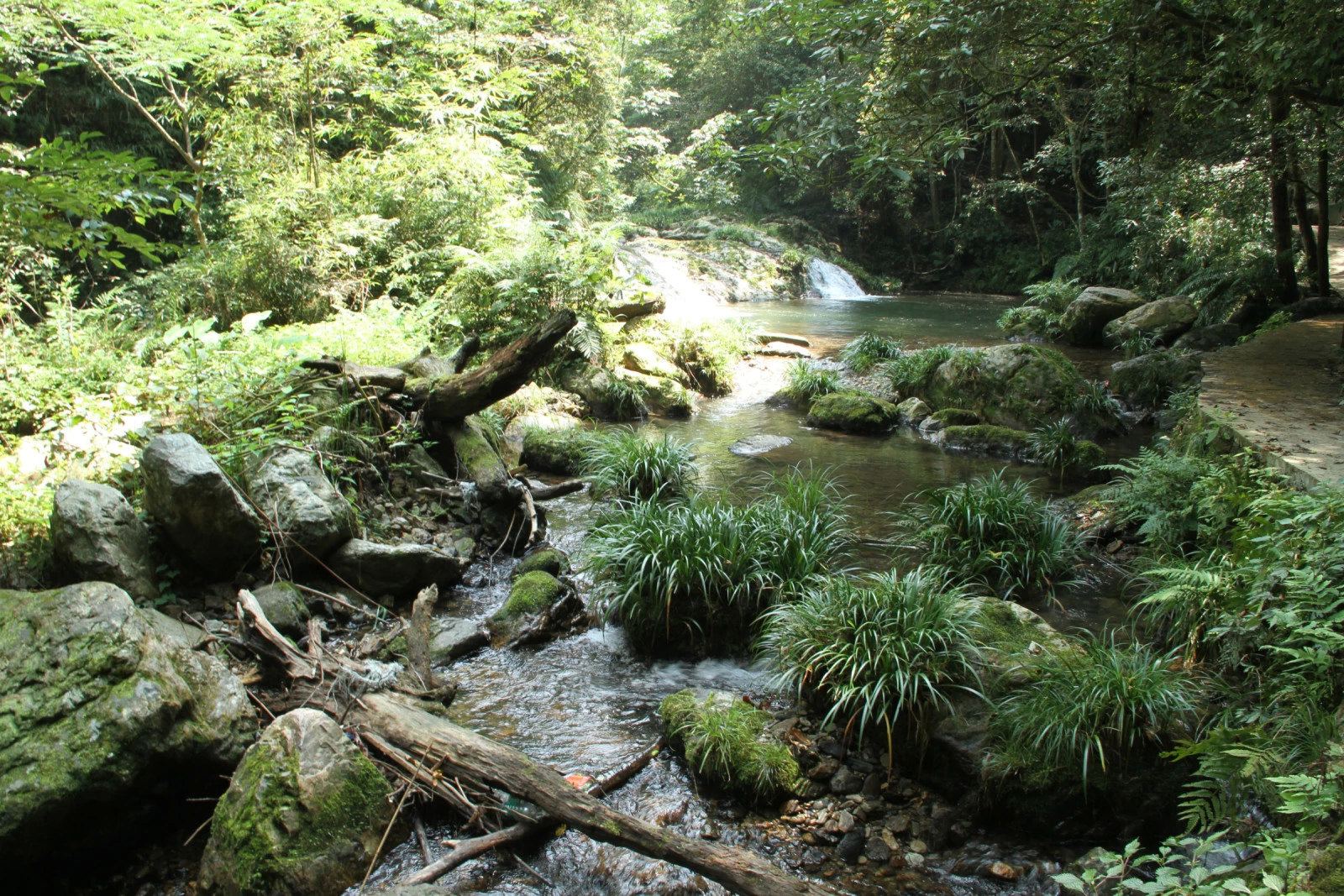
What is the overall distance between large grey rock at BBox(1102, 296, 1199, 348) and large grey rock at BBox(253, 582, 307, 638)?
12.9 meters

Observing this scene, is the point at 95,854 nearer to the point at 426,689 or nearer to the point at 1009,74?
the point at 426,689

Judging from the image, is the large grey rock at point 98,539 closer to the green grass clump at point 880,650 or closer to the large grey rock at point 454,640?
the large grey rock at point 454,640

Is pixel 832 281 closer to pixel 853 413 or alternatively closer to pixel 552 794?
pixel 853 413

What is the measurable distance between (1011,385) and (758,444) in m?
3.52

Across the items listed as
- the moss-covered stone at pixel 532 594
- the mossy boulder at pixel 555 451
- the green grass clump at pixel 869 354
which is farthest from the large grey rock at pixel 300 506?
the green grass clump at pixel 869 354

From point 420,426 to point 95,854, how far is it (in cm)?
426

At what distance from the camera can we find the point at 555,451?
26.5ft

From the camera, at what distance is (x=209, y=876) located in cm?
274

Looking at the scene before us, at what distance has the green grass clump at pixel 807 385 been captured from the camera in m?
11.4

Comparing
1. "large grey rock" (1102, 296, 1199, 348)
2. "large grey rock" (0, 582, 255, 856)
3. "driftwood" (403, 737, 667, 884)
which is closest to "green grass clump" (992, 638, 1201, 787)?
"driftwood" (403, 737, 667, 884)

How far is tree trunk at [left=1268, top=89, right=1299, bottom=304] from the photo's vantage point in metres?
8.52

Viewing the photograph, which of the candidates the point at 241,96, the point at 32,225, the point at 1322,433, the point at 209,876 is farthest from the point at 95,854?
the point at 241,96

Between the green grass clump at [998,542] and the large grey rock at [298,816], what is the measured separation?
152 inches

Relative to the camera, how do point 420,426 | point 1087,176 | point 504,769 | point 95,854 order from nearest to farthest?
1. point 95,854
2. point 504,769
3. point 420,426
4. point 1087,176
